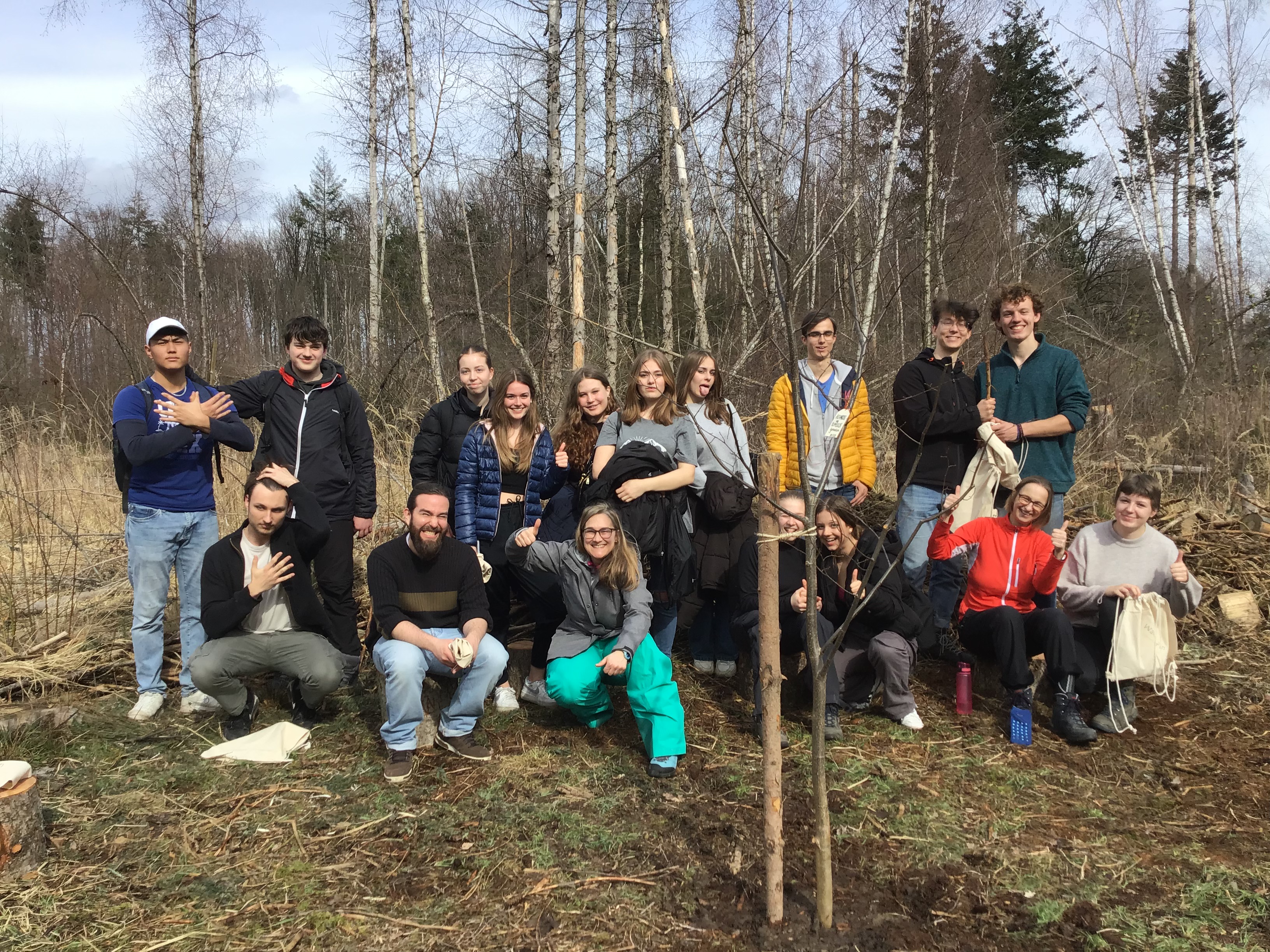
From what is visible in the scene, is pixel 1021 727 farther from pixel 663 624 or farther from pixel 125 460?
pixel 125 460

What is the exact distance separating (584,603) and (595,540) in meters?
0.33

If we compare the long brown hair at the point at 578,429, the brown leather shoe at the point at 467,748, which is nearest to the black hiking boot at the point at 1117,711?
the long brown hair at the point at 578,429

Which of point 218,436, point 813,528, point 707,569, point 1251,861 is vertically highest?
point 218,436

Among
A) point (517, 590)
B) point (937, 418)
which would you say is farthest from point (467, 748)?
point (937, 418)

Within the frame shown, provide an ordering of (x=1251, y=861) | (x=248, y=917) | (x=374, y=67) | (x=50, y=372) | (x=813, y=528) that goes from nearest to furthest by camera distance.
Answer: (x=813, y=528) → (x=248, y=917) → (x=1251, y=861) → (x=50, y=372) → (x=374, y=67)

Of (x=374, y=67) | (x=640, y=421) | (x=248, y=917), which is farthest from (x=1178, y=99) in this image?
(x=248, y=917)

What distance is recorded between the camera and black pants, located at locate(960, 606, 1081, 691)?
3.95 metres

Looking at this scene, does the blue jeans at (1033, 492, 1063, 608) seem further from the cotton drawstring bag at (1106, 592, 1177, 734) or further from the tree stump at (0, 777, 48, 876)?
the tree stump at (0, 777, 48, 876)

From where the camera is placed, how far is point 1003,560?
165 inches

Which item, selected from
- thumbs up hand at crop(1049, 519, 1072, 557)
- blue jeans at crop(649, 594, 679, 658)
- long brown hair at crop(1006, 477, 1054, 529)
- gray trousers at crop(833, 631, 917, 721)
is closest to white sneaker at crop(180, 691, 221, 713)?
blue jeans at crop(649, 594, 679, 658)

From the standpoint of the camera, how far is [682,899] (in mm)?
2705

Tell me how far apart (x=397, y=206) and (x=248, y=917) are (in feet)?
75.3

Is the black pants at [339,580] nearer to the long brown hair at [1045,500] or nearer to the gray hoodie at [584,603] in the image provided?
the gray hoodie at [584,603]

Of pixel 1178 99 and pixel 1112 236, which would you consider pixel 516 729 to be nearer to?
pixel 1178 99
